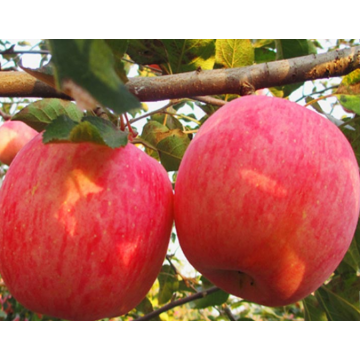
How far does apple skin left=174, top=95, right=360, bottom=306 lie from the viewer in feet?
2.20

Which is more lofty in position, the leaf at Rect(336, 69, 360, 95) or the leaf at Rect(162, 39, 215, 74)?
the leaf at Rect(162, 39, 215, 74)

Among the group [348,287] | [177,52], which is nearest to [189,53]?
[177,52]

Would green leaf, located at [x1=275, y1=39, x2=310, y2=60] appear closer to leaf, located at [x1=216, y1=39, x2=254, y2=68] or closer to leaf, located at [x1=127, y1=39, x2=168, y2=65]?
leaf, located at [x1=216, y1=39, x2=254, y2=68]

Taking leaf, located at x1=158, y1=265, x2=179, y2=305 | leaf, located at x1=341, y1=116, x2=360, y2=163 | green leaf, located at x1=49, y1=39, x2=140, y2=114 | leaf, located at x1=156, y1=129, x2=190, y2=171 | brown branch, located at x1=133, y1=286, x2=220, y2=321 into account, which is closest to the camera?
green leaf, located at x1=49, y1=39, x2=140, y2=114

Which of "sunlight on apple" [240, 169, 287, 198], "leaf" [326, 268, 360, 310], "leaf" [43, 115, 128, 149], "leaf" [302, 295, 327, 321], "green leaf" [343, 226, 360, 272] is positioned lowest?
"leaf" [302, 295, 327, 321]

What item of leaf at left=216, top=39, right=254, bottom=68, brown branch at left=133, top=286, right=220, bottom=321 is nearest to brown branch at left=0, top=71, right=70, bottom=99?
leaf at left=216, top=39, right=254, bottom=68

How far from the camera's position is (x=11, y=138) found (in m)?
2.57

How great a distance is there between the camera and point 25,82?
2.62ft

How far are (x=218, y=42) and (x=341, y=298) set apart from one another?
90 centimetres

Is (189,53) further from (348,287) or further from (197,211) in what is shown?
(348,287)

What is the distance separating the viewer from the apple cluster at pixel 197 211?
2.20 feet

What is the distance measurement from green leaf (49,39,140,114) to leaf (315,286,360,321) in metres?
1.16

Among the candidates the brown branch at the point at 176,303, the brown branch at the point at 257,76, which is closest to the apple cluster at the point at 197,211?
the brown branch at the point at 257,76

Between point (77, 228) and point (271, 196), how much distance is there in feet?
1.07
